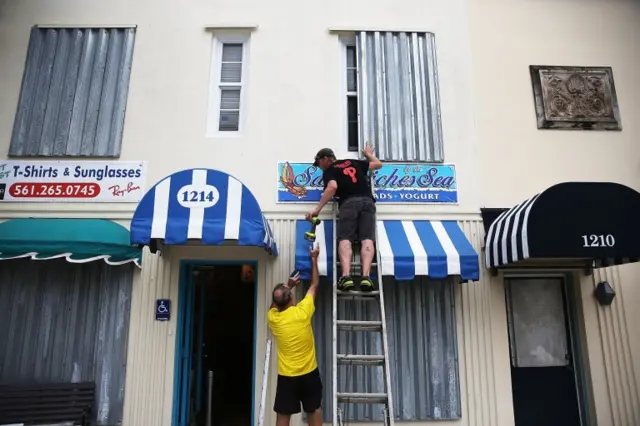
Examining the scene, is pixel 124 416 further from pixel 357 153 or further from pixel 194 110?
pixel 357 153

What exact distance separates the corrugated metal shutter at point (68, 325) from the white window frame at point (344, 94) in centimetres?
347

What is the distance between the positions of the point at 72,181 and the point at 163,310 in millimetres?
2288

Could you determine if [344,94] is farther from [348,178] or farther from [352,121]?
[348,178]

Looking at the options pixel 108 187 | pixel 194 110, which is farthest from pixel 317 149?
pixel 108 187

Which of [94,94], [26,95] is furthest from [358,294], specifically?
[26,95]

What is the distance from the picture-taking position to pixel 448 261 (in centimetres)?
570

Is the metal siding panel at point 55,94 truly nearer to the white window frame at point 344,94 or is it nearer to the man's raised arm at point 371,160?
the white window frame at point 344,94

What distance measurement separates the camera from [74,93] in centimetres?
698

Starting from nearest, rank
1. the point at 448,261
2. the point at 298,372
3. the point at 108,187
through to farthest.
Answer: the point at 298,372, the point at 448,261, the point at 108,187

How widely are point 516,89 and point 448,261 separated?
10.6 feet

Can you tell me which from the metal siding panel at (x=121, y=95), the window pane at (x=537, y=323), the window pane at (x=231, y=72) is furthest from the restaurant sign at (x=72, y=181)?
the window pane at (x=537, y=323)

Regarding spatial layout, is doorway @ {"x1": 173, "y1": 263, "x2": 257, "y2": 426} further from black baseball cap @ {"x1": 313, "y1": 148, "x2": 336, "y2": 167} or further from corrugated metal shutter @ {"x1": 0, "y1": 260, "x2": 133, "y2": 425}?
black baseball cap @ {"x1": 313, "y1": 148, "x2": 336, "y2": 167}

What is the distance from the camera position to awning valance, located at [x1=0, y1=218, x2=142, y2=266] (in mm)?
5785

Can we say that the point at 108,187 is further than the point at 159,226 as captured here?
Yes
